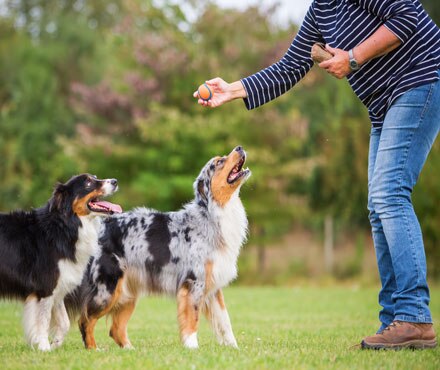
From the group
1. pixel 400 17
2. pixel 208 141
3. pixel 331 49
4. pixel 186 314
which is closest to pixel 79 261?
pixel 186 314

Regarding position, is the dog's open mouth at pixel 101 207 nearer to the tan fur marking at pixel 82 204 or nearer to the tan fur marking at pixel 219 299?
the tan fur marking at pixel 82 204

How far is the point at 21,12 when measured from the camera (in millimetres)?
29594

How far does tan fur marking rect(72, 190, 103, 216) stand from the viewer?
5.79 m

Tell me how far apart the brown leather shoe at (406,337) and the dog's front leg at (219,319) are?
1.76 metres

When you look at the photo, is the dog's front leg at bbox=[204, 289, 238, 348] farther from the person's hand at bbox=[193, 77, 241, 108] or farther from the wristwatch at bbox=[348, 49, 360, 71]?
the wristwatch at bbox=[348, 49, 360, 71]

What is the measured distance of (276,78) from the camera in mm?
5070

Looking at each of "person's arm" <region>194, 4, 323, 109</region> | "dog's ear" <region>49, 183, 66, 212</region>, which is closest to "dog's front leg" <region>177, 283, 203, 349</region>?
"dog's ear" <region>49, 183, 66, 212</region>

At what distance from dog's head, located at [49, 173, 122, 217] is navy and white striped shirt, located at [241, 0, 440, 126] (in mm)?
1675

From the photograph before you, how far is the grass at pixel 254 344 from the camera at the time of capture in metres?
4.00

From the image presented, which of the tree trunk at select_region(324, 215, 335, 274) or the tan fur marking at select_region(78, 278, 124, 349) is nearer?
the tan fur marking at select_region(78, 278, 124, 349)

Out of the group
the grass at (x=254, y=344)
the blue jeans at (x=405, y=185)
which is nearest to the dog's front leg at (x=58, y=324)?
the grass at (x=254, y=344)

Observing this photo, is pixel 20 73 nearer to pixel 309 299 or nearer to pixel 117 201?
pixel 117 201

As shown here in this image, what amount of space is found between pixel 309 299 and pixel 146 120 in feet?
23.5

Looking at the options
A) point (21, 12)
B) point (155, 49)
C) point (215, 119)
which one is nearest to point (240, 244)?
point (215, 119)
